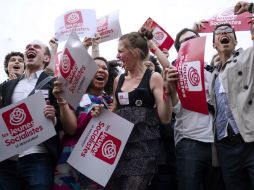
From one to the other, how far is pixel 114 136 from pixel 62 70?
26.5 inches

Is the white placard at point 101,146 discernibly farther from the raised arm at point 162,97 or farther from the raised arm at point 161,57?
the raised arm at point 161,57

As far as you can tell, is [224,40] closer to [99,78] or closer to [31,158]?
[99,78]

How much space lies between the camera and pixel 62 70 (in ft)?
8.61

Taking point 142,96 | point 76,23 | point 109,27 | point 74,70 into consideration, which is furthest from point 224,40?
point 76,23

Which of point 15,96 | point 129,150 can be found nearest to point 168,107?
point 129,150

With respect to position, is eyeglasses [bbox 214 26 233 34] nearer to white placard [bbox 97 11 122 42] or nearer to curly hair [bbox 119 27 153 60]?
curly hair [bbox 119 27 153 60]

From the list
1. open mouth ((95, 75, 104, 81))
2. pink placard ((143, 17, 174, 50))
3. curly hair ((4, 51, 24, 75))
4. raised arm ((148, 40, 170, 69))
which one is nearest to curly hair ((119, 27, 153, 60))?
raised arm ((148, 40, 170, 69))

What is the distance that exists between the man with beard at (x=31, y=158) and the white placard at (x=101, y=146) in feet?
0.83

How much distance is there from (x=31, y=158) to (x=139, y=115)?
3.27 ft

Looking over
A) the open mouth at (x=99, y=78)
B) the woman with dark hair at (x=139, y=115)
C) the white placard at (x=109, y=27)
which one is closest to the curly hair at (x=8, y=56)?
the white placard at (x=109, y=27)

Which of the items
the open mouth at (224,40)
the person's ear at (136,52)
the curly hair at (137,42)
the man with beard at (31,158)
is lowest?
the man with beard at (31,158)

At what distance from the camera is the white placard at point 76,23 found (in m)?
4.77

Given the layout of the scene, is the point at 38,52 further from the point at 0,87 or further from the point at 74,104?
the point at 74,104

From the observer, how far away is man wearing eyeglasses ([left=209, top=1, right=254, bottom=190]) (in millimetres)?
2609
